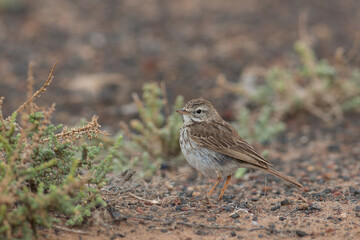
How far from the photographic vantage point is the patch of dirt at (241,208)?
455 centimetres

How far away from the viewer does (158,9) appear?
1366cm

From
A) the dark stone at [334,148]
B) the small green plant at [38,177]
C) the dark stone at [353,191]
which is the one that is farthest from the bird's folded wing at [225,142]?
the dark stone at [334,148]

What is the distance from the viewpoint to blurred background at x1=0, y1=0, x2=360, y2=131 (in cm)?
1028

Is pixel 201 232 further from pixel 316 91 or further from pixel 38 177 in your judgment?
pixel 316 91

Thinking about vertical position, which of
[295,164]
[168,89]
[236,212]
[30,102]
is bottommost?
[236,212]

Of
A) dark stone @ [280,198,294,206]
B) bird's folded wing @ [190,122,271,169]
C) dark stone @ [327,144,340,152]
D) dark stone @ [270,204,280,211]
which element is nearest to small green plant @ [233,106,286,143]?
dark stone @ [327,144,340,152]

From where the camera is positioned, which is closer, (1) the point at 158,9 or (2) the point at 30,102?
(2) the point at 30,102

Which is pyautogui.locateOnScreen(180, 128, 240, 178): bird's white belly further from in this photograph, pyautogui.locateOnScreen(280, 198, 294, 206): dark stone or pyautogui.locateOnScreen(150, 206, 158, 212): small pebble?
pyautogui.locateOnScreen(150, 206, 158, 212): small pebble

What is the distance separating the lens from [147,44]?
12.2 m

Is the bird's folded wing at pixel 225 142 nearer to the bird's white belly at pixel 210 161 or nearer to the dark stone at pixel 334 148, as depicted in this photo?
the bird's white belly at pixel 210 161

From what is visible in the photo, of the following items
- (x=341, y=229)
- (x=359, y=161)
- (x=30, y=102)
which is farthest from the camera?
(x=359, y=161)

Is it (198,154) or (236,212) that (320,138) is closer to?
(198,154)

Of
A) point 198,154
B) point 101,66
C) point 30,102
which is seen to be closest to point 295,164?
point 198,154

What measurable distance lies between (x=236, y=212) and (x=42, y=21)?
9300mm
